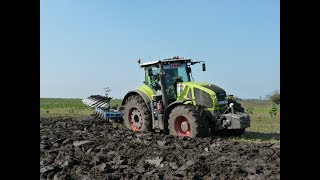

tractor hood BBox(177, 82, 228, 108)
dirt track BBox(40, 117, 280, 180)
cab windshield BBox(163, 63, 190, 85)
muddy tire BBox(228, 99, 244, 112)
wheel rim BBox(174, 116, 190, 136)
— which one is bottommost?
dirt track BBox(40, 117, 280, 180)

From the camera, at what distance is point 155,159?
7836 millimetres

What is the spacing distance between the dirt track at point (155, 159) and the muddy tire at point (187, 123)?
382 mm

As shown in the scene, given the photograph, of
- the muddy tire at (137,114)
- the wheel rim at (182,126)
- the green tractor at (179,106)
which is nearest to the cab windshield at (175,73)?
the green tractor at (179,106)

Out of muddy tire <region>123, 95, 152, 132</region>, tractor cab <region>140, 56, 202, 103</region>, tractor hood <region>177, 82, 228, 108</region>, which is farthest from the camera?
muddy tire <region>123, 95, 152, 132</region>

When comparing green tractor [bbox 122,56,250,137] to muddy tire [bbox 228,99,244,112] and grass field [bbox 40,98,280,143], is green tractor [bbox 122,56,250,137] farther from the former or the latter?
grass field [bbox 40,98,280,143]

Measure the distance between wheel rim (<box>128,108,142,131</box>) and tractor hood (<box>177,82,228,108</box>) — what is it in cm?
192

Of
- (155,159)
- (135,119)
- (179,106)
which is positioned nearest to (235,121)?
(179,106)

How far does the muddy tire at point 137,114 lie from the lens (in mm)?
12984

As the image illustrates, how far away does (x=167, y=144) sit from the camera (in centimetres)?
996

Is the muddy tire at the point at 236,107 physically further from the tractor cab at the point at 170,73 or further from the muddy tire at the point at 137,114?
the muddy tire at the point at 137,114

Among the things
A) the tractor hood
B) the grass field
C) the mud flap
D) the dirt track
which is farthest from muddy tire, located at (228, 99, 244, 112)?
the dirt track

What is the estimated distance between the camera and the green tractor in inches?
447
